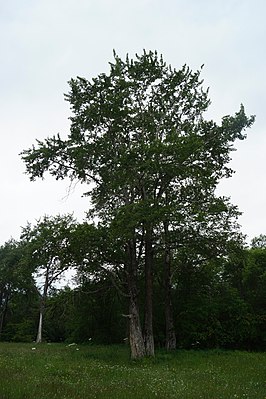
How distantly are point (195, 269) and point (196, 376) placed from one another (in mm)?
16117

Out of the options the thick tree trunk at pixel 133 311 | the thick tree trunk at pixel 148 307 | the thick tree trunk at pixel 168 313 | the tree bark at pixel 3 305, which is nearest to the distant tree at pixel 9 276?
the tree bark at pixel 3 305

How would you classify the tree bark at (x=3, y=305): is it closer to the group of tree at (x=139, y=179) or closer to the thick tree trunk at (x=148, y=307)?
the group of tree at (x=139, y=179)

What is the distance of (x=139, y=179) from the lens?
2117cm

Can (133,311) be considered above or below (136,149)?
below

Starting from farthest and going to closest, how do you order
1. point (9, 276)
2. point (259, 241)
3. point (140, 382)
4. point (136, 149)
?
point (259, 241) → point (9, 276) → point (136, 149) → point (140, 382)

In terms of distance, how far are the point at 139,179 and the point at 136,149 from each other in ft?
7.07

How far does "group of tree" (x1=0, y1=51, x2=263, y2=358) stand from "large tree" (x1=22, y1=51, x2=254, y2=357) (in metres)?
0.06

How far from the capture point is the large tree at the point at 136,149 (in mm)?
20750

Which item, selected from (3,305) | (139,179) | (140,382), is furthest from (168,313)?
(3,305)

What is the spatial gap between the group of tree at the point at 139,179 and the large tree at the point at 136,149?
0.06m

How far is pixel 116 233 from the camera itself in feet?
61.4

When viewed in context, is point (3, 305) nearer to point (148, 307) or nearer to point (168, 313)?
point (168, 313)

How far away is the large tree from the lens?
68.1 ft

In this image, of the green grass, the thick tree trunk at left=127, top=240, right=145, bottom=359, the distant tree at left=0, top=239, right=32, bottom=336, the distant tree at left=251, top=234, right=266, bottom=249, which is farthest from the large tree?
the distant tree at left=251, top=234, right=266, bottom=249
